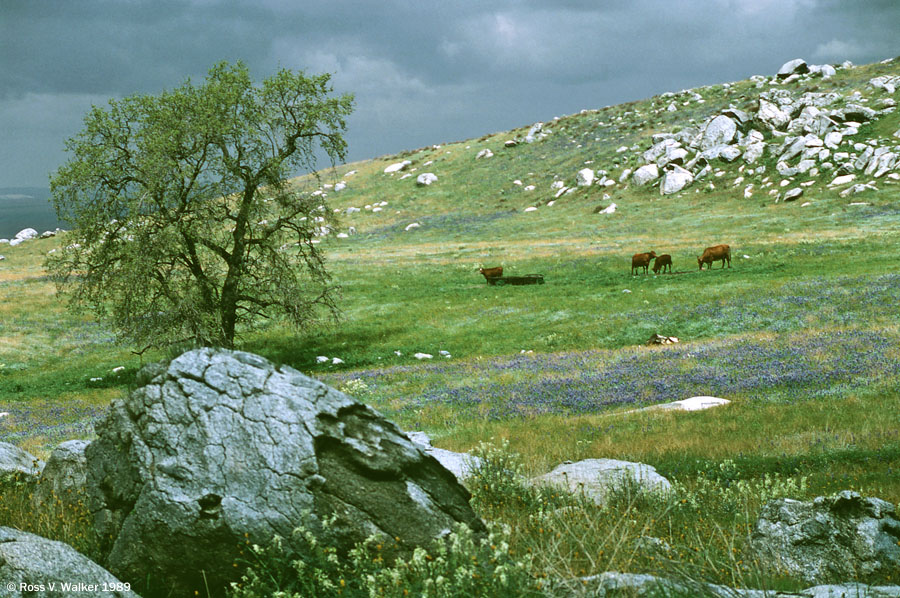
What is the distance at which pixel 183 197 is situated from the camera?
25469 mm

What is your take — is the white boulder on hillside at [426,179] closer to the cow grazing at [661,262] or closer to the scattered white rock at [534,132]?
the scattered white rock at [534,132]

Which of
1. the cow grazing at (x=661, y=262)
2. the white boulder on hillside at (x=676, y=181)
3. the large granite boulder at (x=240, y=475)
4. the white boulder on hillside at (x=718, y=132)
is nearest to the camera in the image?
the large granite boulder at (x=240, y=475)

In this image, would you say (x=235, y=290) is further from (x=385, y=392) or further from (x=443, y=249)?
(x=443, y=249)

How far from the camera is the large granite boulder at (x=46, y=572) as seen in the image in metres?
4.60

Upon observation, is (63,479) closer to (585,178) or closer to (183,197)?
(183,197)

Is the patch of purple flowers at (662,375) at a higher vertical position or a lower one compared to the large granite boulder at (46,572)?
lower

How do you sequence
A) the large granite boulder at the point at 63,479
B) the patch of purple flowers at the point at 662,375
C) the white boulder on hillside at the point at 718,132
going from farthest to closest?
the white boulder on hillside at the point at 718,132 < the patch of purple flowers at the point at 662,375 < the large granite boulder at the point at 63,479

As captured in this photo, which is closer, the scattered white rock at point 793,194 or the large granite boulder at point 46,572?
the large granite boulder at point 46,572

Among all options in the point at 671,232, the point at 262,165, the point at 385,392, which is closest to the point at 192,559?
the point at 385,392

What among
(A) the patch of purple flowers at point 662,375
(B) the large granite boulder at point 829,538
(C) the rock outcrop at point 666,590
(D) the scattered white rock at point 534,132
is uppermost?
(D) the scattered white rock at point 534,132

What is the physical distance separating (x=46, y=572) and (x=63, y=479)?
4.23m

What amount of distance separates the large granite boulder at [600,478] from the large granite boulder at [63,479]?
21.7 ft

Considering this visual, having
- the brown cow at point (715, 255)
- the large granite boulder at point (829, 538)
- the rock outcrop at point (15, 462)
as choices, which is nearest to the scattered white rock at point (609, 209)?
the brown cow at point (715, 255)

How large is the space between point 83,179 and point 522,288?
27.6 meters
